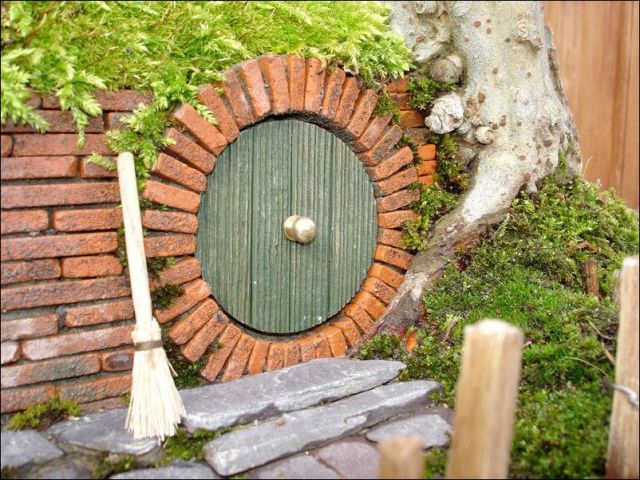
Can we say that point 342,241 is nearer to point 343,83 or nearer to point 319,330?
point 319,330

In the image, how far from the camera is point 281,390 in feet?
10.6

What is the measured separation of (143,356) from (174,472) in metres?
0.46

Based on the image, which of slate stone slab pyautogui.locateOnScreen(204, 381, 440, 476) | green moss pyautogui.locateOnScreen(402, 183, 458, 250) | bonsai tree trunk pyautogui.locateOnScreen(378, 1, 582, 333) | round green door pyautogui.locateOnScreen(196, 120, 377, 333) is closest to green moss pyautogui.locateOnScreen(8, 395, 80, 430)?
slate stone slab pyautogui.locateOnScreen(204, 381, 440, 476)

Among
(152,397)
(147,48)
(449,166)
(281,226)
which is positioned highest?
(147,48)

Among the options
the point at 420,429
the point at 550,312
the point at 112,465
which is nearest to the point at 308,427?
the point at 420,429

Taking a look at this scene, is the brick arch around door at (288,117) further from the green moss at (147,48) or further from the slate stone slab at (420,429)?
the slate stone slab at (420,429)

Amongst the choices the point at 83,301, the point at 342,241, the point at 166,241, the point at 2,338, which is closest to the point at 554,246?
→ the point at 342,241

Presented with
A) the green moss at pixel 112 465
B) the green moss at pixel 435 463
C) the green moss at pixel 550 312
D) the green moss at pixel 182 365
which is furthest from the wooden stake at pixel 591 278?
the green moss at pixel 112 465

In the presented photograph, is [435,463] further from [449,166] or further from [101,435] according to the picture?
[449,166]

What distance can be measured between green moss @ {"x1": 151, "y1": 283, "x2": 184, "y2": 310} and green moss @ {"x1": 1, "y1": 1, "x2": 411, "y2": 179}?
51 centimetres

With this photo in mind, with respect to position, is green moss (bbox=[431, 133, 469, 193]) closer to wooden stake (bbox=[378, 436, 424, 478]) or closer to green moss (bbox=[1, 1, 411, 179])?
green moss (bbox=[1, 1, 411, 179])

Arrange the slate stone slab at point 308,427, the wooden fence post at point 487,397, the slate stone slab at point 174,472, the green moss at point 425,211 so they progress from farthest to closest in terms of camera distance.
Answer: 1. the green moss at point 425,211
2. the slate stone slab at point 308,427
3. the slate stone slab at point 174,472
4. the wooden fence post at point 487,397

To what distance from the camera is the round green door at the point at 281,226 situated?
135 inches

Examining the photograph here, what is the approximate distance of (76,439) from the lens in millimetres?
2787
